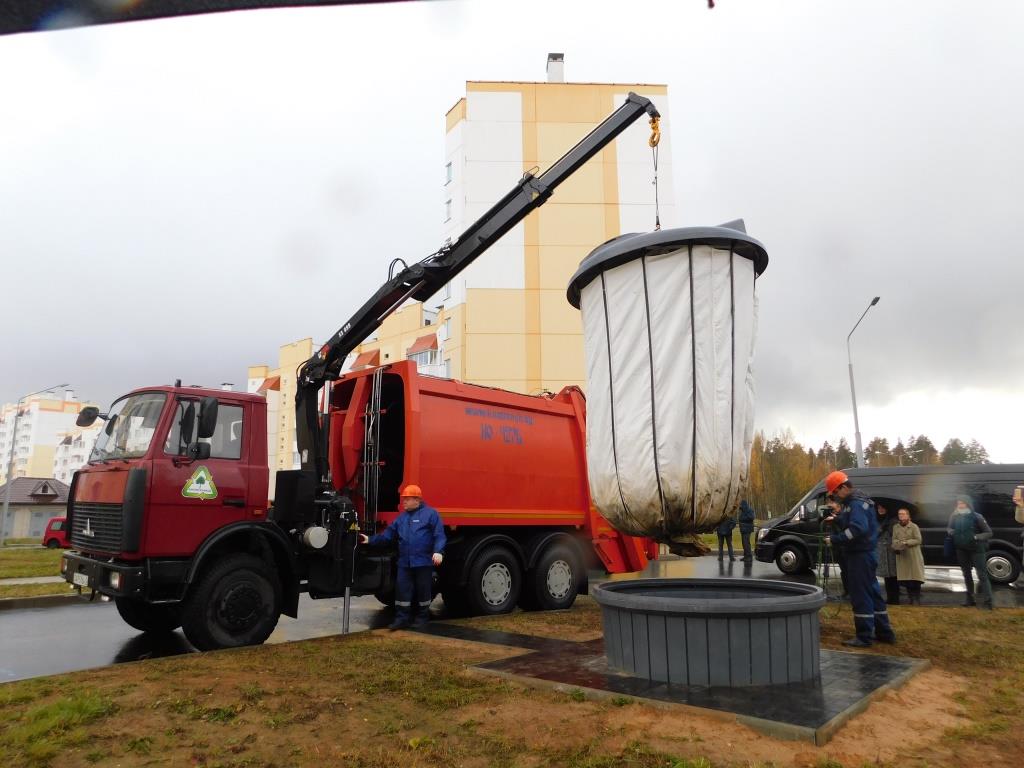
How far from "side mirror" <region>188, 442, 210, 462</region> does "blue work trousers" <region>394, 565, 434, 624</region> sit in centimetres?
241

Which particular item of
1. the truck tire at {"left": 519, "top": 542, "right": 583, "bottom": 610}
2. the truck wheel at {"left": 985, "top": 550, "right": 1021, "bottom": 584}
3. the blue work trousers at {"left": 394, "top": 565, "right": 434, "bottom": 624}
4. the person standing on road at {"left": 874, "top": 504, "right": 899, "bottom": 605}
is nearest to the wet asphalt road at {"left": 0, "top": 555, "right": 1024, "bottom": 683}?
the truck wheel at {"left": 985, "top": 550, "right": 1021, "bottom": 584}

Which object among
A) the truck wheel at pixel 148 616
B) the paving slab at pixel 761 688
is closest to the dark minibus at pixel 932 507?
the paving slab at pixel 761 688

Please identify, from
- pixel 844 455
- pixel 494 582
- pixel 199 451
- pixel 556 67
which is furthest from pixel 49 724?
pixel 844 455

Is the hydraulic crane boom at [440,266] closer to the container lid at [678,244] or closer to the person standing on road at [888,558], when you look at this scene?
A: the container lid at [678,244]

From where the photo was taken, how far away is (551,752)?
11.9 feet

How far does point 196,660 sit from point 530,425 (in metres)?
5.11

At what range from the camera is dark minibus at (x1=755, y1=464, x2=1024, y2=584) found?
493 inches

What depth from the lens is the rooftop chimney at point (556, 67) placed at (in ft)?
99.8

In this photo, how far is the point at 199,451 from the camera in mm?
6816

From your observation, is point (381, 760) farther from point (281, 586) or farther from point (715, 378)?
point (281, 586)

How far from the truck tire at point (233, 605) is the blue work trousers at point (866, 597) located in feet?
18.9

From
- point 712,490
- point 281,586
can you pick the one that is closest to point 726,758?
point 712,490

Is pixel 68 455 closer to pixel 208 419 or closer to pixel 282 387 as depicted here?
pixel 282 387

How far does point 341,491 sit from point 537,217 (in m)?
22.2
